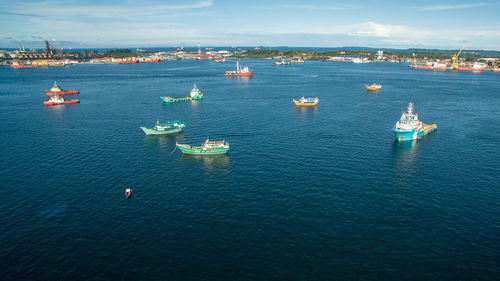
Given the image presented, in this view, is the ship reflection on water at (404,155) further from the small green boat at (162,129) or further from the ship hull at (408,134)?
the small green boat at (162,129)

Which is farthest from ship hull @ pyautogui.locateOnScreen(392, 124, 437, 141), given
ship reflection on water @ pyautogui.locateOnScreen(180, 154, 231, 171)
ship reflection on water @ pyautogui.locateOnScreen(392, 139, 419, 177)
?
ship reflection on water @ pyautogui.locateOnScreen(180, 154, 231, 171)

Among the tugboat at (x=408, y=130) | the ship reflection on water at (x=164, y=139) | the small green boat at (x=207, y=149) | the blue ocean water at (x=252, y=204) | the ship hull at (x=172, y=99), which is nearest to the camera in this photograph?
the blue ocean water at (x=252, y=204)

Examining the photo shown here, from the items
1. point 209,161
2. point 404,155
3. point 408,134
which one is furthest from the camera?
point 408,134

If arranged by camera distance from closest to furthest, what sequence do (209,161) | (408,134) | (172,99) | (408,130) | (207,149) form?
(209,161) → (207,149) → (408,130) → (408,134) → (172,99)

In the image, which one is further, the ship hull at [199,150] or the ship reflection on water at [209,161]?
the ship hull at [199,150]

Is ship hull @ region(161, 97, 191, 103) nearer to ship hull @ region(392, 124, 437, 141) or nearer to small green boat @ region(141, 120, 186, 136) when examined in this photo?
small green boat @ region(141, 120, 186, 136)

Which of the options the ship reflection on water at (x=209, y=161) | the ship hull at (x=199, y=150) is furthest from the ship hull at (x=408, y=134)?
the ship hull at (x=199, y=150)

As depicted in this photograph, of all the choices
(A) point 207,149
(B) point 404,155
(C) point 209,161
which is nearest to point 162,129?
(A) point 207,149

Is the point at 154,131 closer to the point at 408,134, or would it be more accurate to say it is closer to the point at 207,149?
the point at 207,149
